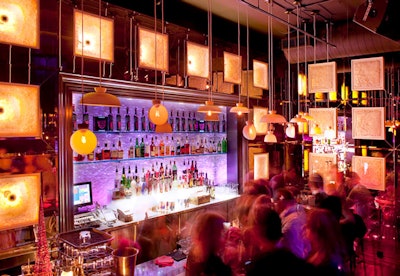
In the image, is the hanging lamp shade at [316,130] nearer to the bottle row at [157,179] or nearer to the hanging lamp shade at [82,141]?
the bottle row at [157,179]

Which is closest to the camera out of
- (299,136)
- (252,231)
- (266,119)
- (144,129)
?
(252,231)

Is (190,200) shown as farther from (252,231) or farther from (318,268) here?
(318,268)

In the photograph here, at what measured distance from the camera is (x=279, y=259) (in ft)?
8.52

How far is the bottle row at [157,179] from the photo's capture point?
16.9 feet

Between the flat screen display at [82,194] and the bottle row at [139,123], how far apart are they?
75cm

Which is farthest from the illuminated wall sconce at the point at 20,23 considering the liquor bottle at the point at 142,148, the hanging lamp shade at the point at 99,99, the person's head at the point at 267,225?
the person's head at the point at 267,225

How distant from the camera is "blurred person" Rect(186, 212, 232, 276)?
265 centimetres

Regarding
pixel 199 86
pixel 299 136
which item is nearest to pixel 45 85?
pixel 199 86

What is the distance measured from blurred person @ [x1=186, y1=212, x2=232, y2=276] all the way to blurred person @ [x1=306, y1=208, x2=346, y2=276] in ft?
2.82

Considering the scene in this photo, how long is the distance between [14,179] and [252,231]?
8.04ft

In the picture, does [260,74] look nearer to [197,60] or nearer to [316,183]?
[197,60]

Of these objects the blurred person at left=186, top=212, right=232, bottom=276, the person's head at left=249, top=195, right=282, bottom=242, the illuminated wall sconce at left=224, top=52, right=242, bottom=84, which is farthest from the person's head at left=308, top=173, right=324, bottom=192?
the blurred person at left=186, top=212, right=232, bottom=276

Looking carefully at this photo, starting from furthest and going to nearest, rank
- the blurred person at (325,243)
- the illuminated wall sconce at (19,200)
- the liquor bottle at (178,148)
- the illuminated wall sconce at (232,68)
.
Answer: the liquor bottle at (178,148), the illuminated wall sconce at (232,68), the illuminated wall sconce at (19,200), the blurred person at (325,243)

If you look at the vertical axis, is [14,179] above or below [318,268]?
above
